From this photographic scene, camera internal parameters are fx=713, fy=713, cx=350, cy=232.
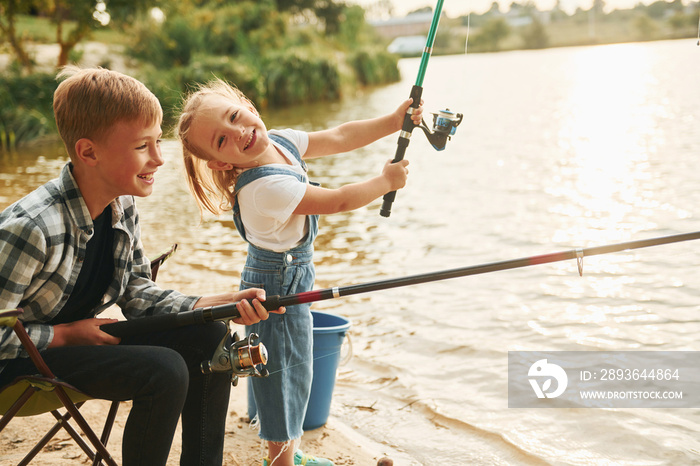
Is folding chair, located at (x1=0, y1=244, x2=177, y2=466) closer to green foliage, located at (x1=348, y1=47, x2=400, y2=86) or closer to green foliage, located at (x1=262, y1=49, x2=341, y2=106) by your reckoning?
green foliage, located at (x1=262, y1=49, x2=341, y2=106)

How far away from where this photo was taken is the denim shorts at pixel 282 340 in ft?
7.07

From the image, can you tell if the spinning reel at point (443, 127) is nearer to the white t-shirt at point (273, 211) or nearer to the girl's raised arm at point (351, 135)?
the girl's raised arm at point (351, 135)

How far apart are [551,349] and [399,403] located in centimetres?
99

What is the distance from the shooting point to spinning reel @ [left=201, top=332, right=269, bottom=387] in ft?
6.15

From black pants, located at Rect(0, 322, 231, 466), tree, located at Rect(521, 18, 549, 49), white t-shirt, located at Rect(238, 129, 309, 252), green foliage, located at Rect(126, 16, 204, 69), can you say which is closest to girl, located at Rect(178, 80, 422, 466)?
white t-shirt, located at Rect(238, 129, 309, 252)

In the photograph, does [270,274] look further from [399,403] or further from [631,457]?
[631,457]

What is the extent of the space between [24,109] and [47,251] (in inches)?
451

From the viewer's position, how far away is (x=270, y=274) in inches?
84.7

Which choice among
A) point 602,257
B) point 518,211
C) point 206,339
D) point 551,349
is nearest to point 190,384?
point 206,339

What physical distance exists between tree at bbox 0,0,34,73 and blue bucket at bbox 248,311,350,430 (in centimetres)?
1292

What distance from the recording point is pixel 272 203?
205 centimetres

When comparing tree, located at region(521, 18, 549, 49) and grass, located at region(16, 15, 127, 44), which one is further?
tree, located at region(521, 18, 549, 49)

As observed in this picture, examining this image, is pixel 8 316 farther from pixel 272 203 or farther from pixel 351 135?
pixel 351 135

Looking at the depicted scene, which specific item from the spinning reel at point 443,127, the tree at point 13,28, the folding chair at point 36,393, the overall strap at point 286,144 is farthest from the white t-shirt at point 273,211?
the tree at point 13,28
